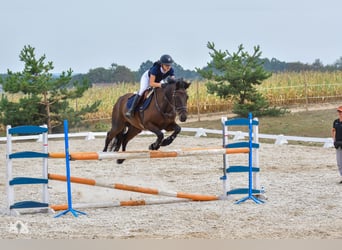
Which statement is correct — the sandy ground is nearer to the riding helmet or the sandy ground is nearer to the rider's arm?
the rider's arm

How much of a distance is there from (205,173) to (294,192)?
3099 mm

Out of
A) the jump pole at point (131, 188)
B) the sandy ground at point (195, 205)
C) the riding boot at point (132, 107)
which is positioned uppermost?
the riding boot at point (132, 107)

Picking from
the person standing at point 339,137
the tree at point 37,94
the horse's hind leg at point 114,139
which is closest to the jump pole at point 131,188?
the horse's hind leg at point 114,139

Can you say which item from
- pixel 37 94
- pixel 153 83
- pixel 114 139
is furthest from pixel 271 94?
pixel 153 83

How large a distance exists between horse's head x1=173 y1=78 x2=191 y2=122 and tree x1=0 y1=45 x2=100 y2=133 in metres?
12.5

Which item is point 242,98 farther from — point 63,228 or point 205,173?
point 63,228

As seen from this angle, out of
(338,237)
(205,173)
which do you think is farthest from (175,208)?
(205,173)

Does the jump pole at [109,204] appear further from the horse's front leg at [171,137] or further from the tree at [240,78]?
the tree at [240,78]

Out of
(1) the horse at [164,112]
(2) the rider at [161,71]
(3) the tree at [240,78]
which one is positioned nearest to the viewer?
(1) the horse at [164,112]

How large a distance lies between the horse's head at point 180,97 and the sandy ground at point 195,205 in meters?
1.40

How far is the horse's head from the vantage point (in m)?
9.30

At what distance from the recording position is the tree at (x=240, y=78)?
2525 centimetres

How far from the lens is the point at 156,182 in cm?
1290

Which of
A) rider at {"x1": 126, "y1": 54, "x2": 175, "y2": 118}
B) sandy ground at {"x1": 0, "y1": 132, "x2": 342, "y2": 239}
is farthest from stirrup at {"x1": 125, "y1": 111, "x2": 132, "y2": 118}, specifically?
sandy ground at {"x1": 0, "y1": 132, "x2": 342, "y2": 239}
